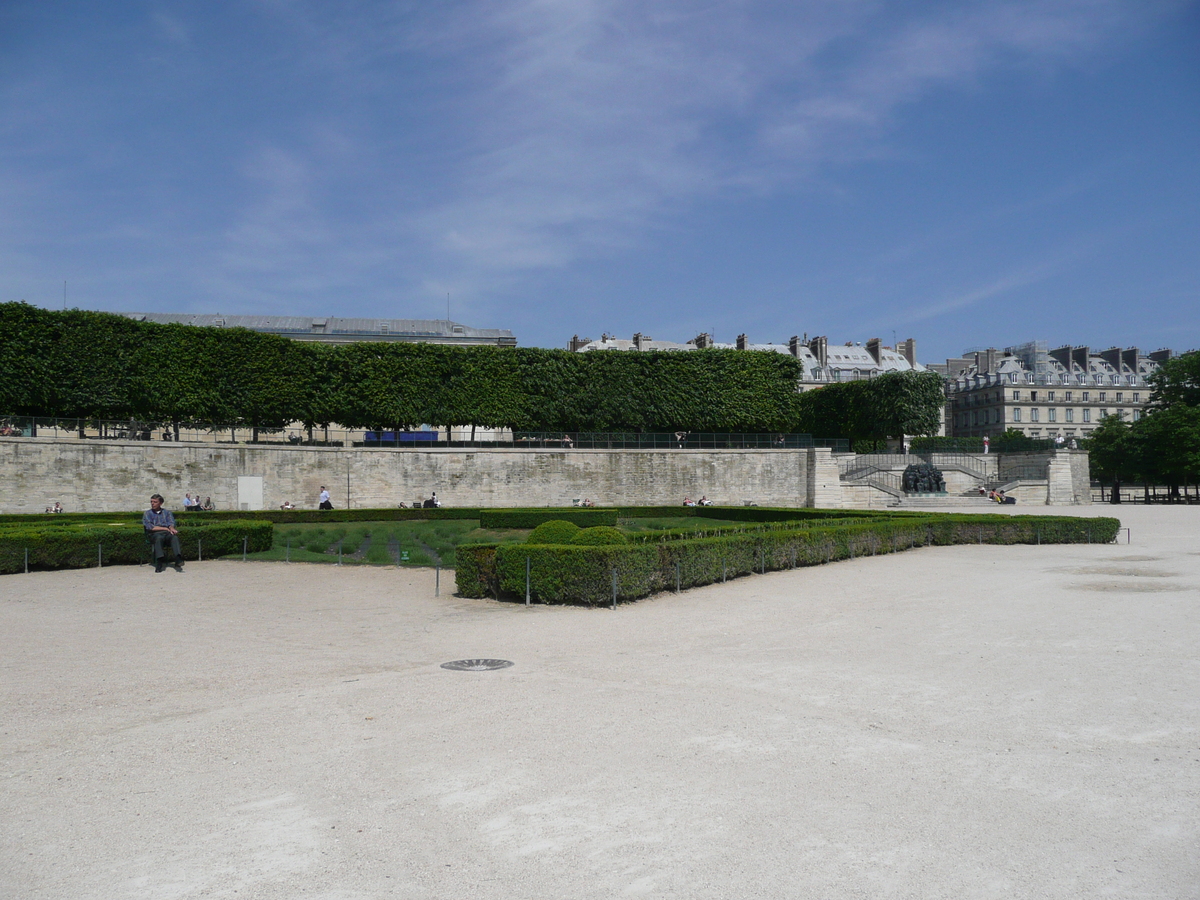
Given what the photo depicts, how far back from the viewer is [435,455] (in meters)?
45.4

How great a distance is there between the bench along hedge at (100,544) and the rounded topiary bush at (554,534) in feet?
31.7

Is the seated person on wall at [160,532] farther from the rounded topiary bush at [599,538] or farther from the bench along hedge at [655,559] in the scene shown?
the rounded topiary bush at [599,538]

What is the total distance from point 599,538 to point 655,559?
1.03m

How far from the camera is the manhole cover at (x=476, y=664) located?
8883 mm

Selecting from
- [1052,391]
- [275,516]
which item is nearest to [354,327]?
[275,516]

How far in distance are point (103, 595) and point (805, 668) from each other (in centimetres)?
1202

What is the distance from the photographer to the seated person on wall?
18.0 meters

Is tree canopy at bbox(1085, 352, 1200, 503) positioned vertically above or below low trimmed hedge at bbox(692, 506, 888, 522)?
above

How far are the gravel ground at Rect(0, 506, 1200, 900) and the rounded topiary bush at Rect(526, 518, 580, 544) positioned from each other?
295 cm

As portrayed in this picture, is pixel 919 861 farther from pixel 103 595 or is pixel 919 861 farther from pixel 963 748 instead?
pixel 103 595

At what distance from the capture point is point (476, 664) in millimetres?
9125

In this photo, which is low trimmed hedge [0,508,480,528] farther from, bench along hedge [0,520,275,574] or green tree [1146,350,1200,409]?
green tree [1146,350,1200,409]

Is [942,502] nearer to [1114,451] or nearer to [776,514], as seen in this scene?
[776,514]

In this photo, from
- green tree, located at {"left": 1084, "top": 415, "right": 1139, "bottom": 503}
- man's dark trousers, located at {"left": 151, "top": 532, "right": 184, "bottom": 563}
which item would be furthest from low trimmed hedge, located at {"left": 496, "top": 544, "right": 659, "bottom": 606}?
green tree, located at {"left": 1084, "top": 415, "right": 1139, "bottom": 503}
